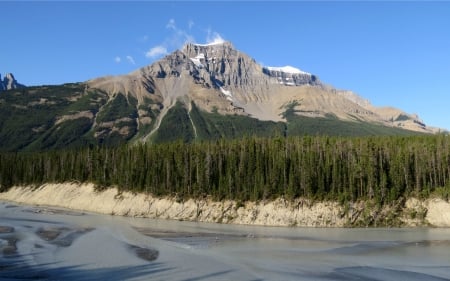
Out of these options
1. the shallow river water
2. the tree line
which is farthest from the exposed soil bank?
the shallow river water

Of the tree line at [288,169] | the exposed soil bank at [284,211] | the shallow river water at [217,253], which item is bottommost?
the shallow river water at [217,253]

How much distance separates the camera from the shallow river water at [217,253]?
4212 cm

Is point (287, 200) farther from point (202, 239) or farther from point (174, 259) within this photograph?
point (174, 259)

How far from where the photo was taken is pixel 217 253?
54969 millimetres

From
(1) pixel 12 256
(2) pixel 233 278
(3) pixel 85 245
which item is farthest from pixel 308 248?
(1) pixel 12 256

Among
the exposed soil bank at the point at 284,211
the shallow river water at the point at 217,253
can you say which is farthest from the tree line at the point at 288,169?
the shallow river water at the point at 217,253

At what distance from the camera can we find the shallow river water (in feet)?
138

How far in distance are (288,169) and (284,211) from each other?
12169 mm

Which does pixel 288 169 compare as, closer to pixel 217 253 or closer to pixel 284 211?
pixel 284 211

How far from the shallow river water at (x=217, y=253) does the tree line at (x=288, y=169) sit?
43.2 ft

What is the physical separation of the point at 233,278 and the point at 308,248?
2198cm

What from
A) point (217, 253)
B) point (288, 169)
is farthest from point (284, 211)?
point (217, 253)

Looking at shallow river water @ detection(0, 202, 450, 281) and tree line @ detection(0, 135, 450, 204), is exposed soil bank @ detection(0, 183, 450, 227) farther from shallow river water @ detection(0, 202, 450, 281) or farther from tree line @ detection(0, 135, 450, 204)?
shallow river water @ detection(0, 202, 450, 281)

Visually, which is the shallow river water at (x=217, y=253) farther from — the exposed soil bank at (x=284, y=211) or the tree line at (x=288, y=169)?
the tree line at (x=288, y=169)
